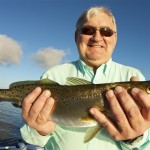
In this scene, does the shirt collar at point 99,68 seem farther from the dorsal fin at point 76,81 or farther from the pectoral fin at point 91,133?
the pectoral fin at point 91,133

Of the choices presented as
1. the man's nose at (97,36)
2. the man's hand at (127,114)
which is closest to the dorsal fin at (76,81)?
the man's hand at (127,114)

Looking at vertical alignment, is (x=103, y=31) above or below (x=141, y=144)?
above

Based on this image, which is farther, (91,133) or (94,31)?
(94,31)

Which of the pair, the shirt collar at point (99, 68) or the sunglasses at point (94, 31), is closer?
the shirt collar at point (99, 68)

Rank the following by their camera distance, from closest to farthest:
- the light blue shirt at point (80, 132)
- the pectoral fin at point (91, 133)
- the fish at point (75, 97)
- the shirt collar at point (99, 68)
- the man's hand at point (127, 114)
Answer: the man's hand at point (127, 114) < the pectoral fin at point (91, 133) < the fish at point (75, 97) < the light blue shirt at point (80, 132) < the shirt collar at point (99, 68)

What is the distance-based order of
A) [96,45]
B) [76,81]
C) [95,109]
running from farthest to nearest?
[96,45] < [76,81] < [95,109]

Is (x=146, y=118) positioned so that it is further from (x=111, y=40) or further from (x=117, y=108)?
(x=111, y=40)

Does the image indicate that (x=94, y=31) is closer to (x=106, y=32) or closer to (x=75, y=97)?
(x=106, y=32)

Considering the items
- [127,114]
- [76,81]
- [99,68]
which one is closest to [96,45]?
[99,68]
